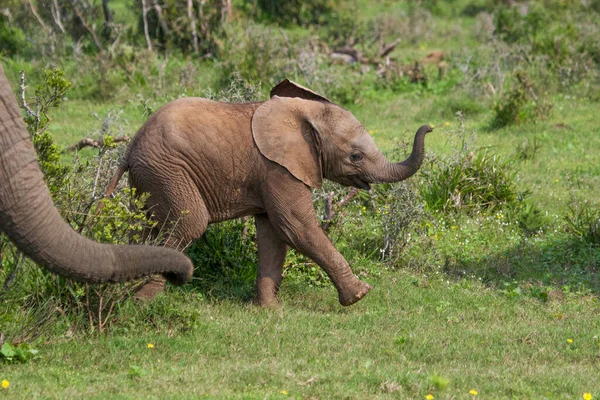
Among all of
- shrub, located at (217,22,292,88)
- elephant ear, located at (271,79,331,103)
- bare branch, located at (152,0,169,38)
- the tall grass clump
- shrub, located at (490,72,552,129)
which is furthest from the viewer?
bare branch, located at (152,0,169,38)

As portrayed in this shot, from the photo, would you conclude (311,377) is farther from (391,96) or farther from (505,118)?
(391,96)

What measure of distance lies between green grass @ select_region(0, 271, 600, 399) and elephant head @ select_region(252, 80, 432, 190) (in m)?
1.14

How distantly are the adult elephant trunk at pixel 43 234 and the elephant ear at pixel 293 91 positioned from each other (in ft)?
12.2

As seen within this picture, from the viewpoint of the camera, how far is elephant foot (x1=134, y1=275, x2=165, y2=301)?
27.6 feet

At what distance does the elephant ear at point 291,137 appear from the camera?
27.7ft

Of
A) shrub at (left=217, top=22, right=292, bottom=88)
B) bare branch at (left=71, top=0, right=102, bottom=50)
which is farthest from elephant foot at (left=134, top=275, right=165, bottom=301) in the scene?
bare branch at (left=71, top=0, right=102, bottom=50)

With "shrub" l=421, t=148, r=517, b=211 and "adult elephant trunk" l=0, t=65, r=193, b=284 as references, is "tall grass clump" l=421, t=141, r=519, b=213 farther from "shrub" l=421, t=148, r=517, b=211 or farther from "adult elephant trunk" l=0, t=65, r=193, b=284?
"adult elephant trunk" l=0, t=65, r=193, b=284

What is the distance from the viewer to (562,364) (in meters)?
7.54

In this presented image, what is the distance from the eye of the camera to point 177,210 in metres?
8.32

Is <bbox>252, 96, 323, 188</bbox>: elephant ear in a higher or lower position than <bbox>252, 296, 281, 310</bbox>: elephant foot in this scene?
higher

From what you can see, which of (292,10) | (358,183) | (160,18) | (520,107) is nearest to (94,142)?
(358,183)

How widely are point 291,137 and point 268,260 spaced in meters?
1.09

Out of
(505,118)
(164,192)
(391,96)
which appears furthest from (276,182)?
(391,96)

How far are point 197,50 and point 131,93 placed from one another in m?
2.64
